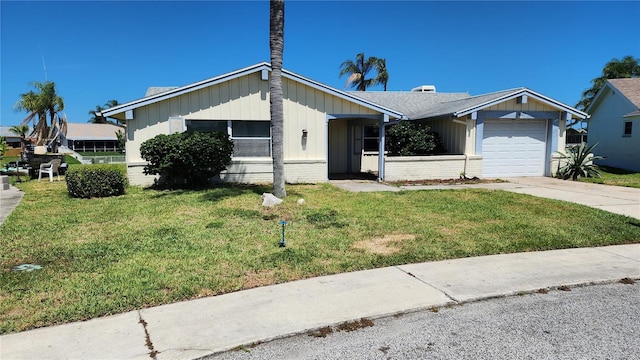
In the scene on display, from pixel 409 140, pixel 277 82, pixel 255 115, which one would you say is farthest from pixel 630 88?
pixel 277 82

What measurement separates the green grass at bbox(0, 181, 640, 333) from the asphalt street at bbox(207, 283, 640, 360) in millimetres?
1463

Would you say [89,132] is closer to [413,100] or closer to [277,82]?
[413,100]

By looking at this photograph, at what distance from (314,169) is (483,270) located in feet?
31.1

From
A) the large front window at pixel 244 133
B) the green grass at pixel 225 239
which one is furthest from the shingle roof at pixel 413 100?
the green grass at pixel 225 239

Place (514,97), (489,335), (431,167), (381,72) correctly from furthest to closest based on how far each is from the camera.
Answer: (381,72) < (514,97) < (431,167) < (489,335)

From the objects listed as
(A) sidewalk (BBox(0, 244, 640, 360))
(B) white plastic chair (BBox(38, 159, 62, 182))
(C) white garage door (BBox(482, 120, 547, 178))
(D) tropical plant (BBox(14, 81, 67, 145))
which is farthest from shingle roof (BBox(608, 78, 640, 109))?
(D) tropical plant (BBox(14, 81, 67, 145))

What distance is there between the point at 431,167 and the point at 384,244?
9.60m

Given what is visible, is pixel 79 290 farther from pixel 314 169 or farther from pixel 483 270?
pixel 314 169

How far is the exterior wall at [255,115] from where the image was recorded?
42.9ft

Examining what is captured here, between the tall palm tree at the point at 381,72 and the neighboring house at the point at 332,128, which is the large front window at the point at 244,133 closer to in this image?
the neighboring house at the point at 332,128

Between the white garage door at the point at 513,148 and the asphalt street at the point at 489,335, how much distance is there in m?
12.5

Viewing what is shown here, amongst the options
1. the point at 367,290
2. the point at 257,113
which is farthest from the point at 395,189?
the point at 367,290

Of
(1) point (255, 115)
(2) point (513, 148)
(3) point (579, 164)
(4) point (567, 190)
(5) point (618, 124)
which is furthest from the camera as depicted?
(5) point (618, 124)

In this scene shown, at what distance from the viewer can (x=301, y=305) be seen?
4.12 m
